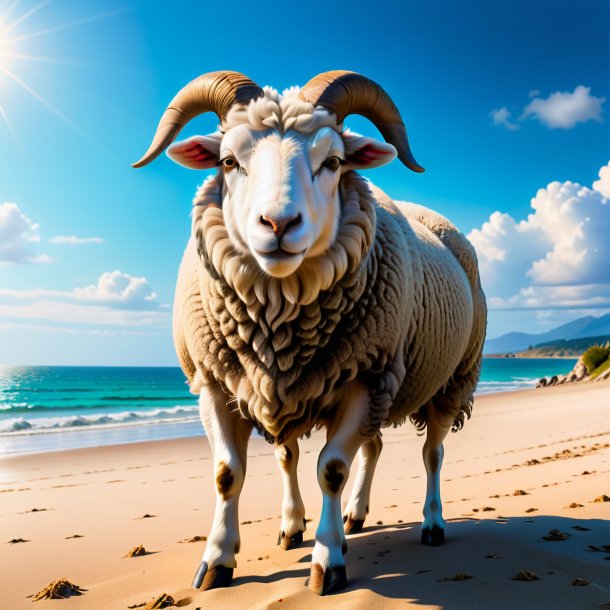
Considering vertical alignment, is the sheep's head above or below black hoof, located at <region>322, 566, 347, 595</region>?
above

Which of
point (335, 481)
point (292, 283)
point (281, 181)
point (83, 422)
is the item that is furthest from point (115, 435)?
point (281, 181)

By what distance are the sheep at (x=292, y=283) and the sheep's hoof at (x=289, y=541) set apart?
889 mm

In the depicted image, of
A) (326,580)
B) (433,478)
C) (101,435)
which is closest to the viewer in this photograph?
(326,580)

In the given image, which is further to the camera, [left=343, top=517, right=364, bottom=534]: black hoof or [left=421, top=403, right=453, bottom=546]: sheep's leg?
[left=343, top=517, right=364, bottom=534]: black hoof

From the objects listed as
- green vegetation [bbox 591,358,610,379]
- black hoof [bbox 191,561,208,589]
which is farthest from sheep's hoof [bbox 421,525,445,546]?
green vegetation [bbox 591,358,610,379]

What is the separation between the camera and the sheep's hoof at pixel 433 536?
4.31m

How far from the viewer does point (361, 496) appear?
506cm

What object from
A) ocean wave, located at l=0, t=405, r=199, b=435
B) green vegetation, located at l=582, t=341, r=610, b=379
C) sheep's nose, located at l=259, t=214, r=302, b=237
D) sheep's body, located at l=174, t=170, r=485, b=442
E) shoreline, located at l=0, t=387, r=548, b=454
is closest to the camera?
sheep's nose, located at l=259, t=214, r=302, b=237

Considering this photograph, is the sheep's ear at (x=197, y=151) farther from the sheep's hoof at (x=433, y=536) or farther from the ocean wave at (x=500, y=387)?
the ocean wave at (x=500, y=387)

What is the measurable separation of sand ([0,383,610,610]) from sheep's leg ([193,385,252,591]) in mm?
129

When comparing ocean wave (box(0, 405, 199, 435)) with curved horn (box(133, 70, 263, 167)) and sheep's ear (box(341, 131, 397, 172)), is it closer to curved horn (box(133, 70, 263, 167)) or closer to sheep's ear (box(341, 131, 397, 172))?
curved horn (box(133, 70, 263, 167))

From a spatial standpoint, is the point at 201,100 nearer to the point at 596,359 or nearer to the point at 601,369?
the point at 601,369

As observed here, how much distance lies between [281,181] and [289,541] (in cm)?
269

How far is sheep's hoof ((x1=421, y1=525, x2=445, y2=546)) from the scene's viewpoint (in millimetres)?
4312
